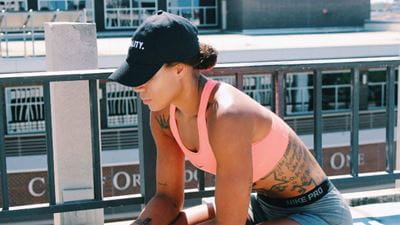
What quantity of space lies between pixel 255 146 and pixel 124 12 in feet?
89.2

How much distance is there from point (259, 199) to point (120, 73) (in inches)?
35.3

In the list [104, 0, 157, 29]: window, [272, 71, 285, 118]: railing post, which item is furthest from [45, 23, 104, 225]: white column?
[104, 0, 157, 29]: window

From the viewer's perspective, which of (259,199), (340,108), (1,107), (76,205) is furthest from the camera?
(340,108)

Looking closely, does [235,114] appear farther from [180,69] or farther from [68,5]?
[68,5]

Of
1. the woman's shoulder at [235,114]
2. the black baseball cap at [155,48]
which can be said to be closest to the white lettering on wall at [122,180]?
the woman's shoulder at [235,114]

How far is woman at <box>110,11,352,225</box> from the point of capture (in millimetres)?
2266

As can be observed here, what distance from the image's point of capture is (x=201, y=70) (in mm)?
2473

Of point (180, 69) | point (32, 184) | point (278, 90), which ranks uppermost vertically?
point (180, 69)

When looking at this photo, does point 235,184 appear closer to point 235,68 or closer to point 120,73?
point 120,73

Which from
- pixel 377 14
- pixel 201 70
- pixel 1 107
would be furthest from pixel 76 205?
pixel 377 14

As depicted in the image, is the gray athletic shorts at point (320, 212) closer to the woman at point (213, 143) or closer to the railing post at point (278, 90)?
the woman at point (213, 143)

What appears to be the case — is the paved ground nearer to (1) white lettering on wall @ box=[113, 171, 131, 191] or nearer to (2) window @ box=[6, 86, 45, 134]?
(1) white lettering on wall @ box=[113, 171, 131, 191]

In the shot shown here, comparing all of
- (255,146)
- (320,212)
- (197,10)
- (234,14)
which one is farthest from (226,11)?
(255,146)

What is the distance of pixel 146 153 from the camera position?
3531 mm
